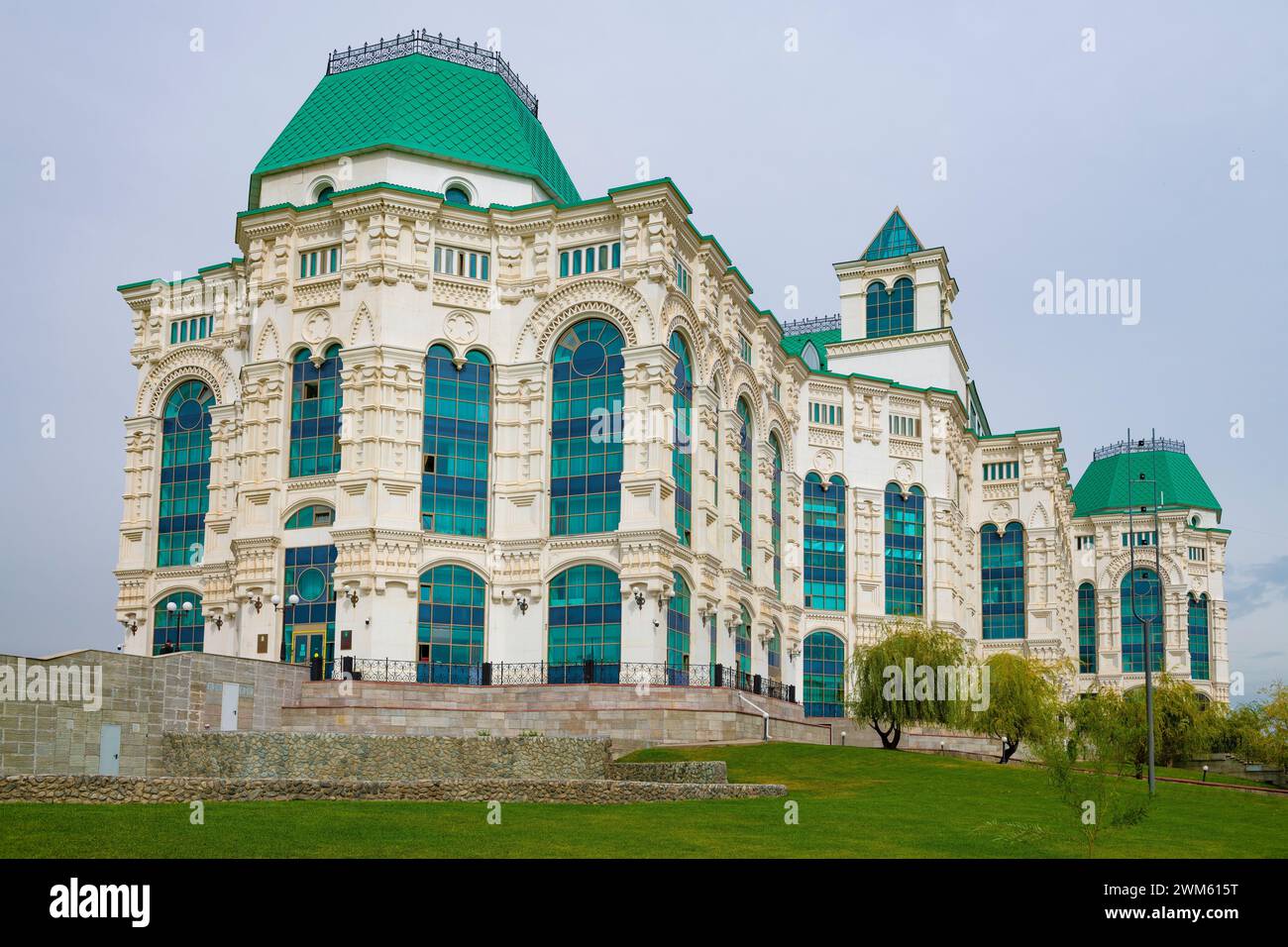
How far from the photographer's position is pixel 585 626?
194 feet

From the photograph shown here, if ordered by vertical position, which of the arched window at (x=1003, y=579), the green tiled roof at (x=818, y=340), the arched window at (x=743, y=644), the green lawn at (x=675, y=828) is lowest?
the green lawn at (x=675, y=828)

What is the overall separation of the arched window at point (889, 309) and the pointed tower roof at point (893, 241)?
2.34 meters

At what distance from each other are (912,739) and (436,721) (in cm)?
3383

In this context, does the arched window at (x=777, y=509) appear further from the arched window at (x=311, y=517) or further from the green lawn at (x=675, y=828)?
the green lawn at (x=675, y=828)

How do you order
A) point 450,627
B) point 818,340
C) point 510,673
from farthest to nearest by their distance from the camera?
1. point 818,340
2. point 450,627
3. point 510,673

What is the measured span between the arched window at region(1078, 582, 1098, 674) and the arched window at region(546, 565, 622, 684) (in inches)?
2716

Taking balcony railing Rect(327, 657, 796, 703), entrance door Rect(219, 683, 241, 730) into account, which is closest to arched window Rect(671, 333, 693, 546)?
balcony railing Rect(327, 657, 796, 703)

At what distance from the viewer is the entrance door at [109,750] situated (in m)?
39.4

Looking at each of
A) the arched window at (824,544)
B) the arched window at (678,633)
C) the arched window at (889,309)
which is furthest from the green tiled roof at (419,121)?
the arched window at (889,309)

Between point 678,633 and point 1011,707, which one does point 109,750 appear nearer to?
point 678,633

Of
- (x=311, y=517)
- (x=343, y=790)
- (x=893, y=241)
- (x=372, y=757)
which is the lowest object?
(x=372, y=757)

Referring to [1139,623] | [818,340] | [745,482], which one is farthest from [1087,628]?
[745,482]

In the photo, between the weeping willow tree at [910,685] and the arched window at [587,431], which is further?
the arched window at [587,431]

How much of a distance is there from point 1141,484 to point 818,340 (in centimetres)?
3847
